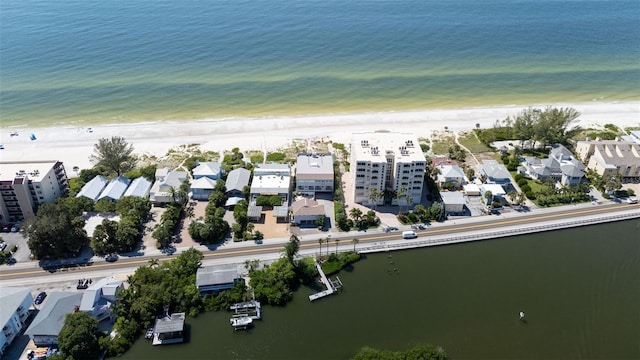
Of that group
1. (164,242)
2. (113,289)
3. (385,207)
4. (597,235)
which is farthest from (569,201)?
(113,289)

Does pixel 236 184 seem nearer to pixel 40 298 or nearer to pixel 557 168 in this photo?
pixel 40 298

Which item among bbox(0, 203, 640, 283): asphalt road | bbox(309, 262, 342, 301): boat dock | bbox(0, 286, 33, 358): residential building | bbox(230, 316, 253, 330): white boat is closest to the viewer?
bbox(0, 286, 33, 358): residential building

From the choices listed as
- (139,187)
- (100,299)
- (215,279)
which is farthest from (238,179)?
(100,299)

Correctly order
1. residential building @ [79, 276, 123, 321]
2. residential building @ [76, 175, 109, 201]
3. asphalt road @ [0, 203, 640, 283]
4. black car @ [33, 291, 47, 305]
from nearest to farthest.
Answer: residential building @ [79, 276, 123, 321] → black car @ [33, 291, 47, 305] → asphalt road @ [0, 203, 640, 283] → residential building @ [76, 175, 109, 201]

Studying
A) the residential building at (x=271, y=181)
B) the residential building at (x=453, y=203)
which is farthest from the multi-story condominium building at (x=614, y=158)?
the residential building at (x=271, y=181)

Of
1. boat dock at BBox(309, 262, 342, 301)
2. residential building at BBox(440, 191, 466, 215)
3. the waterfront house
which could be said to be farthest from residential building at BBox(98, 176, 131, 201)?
the waterfront house

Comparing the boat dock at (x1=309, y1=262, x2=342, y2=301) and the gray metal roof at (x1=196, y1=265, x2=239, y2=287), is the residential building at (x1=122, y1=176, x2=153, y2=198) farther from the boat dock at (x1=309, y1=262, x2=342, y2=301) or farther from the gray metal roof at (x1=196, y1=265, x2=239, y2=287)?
the boat dock at (x1=309, y1=262, x2=342, y2=301)
